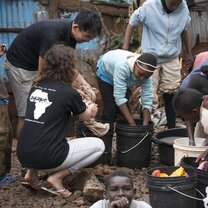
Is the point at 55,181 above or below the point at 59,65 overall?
below

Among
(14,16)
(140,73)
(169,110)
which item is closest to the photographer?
(140,73)

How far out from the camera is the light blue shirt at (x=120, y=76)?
18.3 ft

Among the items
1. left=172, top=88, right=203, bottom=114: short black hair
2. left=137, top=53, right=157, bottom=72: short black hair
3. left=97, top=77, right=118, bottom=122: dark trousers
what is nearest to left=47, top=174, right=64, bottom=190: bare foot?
left=172, top=88, right=203, bottom=114: short black hair

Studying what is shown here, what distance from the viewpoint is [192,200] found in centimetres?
407

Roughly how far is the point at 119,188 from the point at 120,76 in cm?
236

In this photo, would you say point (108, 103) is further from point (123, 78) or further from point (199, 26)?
point (199, 26)

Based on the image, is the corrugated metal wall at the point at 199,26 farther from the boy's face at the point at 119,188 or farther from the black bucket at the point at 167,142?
the boy's face at the point at 119,188

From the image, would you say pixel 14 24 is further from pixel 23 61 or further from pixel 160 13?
pixel 160 13

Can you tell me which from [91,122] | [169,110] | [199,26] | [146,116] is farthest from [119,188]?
[199,26]

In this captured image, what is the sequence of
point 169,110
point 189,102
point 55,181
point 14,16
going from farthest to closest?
point 14,16 → point 169,110 → point 55,181 → point 189,102

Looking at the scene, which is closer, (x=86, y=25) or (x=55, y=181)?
(x=55, y=181)

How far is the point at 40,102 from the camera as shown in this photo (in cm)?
466

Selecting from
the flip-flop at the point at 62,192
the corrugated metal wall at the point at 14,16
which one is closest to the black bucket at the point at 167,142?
the flip-flop at the point at 62,192

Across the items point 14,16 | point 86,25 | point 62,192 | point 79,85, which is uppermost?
point 86,25
